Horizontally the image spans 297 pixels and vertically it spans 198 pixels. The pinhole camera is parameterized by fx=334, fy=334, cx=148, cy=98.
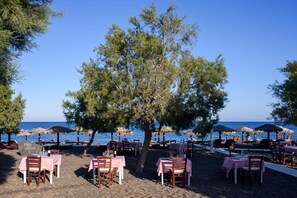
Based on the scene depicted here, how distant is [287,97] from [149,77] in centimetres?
1097

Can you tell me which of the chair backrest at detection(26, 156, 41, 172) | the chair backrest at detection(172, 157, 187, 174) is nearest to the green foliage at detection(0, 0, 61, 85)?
the chair backrest at detection(26, 156, 41, 172)

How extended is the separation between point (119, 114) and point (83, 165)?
458 centimetres

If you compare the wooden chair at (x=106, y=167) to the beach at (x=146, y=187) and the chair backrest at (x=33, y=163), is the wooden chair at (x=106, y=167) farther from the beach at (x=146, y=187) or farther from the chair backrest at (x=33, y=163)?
the chair backrest at (x=33, y=163)

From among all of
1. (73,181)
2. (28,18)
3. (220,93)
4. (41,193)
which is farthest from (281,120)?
(28,18)

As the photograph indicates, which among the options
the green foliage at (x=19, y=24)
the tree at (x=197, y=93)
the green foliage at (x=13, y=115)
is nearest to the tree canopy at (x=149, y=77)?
Answer: the tree at (x=197, y=93)

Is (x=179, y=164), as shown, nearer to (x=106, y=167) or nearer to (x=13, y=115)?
(x=106, y=167)

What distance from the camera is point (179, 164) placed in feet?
38.1

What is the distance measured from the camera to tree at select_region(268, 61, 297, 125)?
1877cm

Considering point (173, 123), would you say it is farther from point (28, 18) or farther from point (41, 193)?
point (28, 18)

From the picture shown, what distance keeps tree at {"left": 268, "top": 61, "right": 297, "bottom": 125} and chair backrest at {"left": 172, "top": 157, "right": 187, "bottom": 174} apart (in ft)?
31.0

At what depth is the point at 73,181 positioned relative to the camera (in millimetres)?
12141

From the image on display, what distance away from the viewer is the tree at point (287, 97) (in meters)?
18.8

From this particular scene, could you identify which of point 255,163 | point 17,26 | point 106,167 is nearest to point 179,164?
point 106,167

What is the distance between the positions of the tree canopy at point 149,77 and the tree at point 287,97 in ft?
23.4
